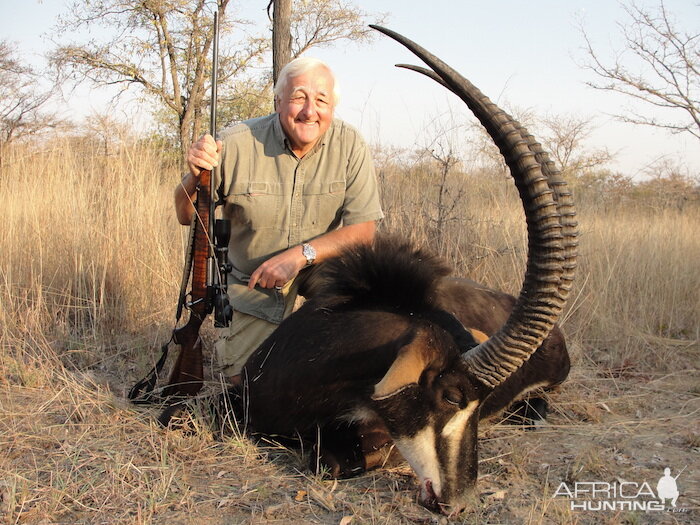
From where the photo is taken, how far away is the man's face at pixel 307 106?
395 cm

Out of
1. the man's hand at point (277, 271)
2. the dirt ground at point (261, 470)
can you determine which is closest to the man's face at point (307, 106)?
the man's hand at point (277, 271)

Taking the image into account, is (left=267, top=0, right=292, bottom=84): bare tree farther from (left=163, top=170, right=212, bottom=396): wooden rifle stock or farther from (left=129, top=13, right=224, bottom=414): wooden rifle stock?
(left=163, top=170, right=212, bottom=396): wooden rifle stock

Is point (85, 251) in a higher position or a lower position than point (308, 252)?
lower

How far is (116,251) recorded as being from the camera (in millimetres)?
5570

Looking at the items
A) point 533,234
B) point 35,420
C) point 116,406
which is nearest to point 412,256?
point 533,234

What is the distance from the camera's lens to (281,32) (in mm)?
8156

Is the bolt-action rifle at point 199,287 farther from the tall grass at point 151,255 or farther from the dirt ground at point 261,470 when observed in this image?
the tall grass at point 151,255

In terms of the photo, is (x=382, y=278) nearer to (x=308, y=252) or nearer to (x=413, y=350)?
(x=413, y=350)

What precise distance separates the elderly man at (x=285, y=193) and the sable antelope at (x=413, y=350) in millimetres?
794

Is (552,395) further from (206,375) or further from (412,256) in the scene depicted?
(206,375)

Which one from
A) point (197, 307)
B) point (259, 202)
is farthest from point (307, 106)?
point (197, 307)

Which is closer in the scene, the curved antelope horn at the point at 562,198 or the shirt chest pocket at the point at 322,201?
the curved antelope horn at the point at 562,198

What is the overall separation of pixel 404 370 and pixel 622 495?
1.31m

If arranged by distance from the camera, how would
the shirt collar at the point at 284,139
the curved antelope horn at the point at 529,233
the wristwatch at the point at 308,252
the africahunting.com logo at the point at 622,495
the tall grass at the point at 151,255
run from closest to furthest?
the curved antelope horn at the point at 529,233 → the africahunting.com logo at the point at 622,495 → the wristwatch at the point at 308,252 → the shirt collar at the point at 284,139 → the tall grass at the point at 151,255
